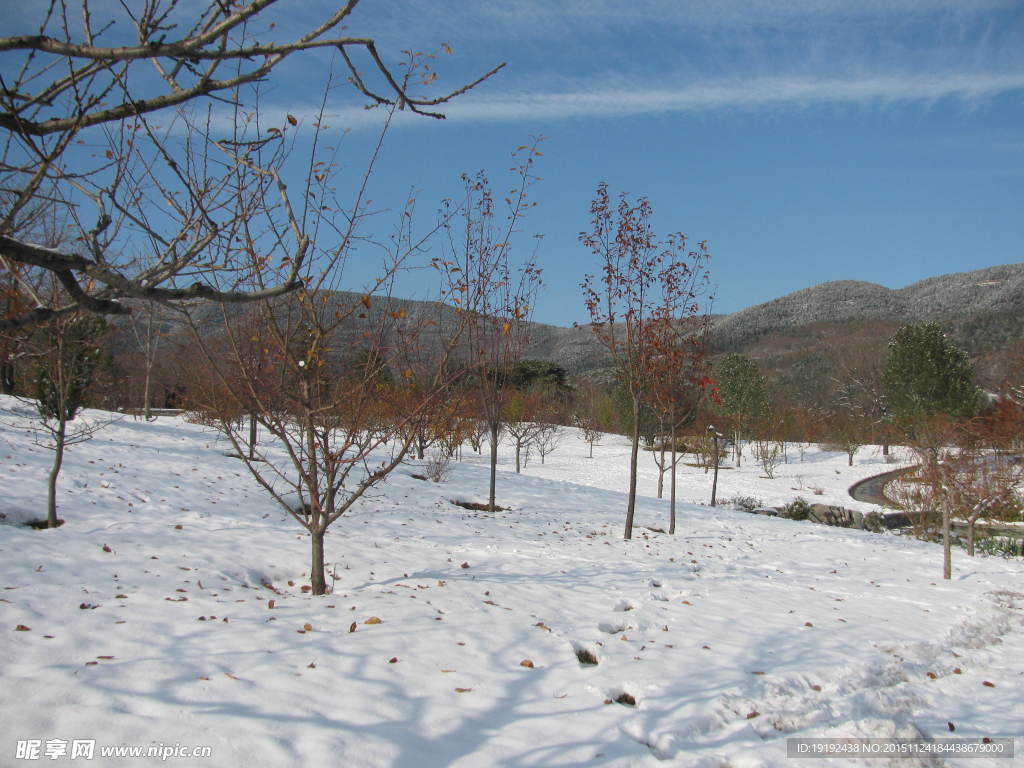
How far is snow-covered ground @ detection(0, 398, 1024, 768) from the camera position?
9.84ft

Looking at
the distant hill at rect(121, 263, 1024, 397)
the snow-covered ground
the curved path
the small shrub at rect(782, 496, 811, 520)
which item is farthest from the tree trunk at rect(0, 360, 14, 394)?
the distant hill at rect(121, 263, 1024, 397)

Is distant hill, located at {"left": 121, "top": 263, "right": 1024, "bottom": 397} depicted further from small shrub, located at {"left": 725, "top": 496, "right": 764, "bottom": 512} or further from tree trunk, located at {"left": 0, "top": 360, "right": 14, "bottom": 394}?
tree trunk, located at {"left": 0, "top": 360, "right": 14, "bottom": 394}

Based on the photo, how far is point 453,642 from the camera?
14.2 feet

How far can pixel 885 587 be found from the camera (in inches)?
306

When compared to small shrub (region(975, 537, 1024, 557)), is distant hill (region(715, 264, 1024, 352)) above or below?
above

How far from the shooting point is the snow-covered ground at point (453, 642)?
3.00 metres

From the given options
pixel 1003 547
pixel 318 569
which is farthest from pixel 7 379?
pixel 1003 547

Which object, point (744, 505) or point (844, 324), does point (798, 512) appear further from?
point (844, 324)

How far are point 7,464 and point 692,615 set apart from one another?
10118 mm

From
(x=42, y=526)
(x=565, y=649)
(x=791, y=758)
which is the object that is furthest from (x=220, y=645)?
(x=42, y=526)

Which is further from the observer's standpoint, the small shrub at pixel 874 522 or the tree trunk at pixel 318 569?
the small shrub at pixel 874 522

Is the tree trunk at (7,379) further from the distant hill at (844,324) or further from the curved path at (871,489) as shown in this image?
the distant hill at (844,324)

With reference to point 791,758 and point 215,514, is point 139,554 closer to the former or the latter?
point 215,514

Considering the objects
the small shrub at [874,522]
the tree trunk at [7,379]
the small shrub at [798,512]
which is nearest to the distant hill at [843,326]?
the small shrub at [798,512]
